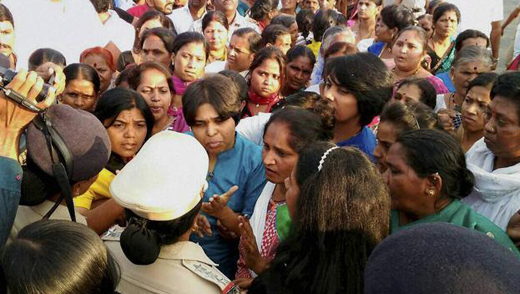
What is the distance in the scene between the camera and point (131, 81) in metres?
3.54

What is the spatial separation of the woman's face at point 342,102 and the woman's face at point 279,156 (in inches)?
22.1

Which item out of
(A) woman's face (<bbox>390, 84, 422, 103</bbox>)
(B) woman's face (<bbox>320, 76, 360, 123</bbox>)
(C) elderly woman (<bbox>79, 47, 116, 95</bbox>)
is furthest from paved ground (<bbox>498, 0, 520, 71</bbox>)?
(C) elderly woman (<bbox>79, 47, 116, 95</bbox>)

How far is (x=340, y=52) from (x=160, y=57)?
149cm

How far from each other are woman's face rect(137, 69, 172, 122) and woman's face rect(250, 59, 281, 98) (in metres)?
0.63

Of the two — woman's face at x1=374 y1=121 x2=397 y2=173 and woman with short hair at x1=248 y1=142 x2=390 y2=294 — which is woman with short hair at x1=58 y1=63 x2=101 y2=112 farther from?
woman with short hair at x1=248 y1=142 x2=390 y2=294

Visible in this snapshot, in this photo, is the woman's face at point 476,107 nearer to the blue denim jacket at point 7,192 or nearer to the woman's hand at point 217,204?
the woman's hand at point 217,204

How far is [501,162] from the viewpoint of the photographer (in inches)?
95.8

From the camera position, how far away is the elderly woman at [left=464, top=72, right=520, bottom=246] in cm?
221

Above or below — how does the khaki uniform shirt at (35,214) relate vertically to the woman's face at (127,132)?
above

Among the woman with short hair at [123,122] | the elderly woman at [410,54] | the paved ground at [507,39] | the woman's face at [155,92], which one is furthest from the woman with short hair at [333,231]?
the paved ground at [507,39]

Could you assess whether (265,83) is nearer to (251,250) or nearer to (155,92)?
(155,92)

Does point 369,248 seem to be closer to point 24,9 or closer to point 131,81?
point 131,81

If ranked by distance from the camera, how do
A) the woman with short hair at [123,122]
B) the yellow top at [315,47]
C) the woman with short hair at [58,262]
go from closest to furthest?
the woman with short hair at [58,262] < the woman with short hair at [123,122] < the yellow top at [315,47]

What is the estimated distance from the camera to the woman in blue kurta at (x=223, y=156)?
2.59 m
